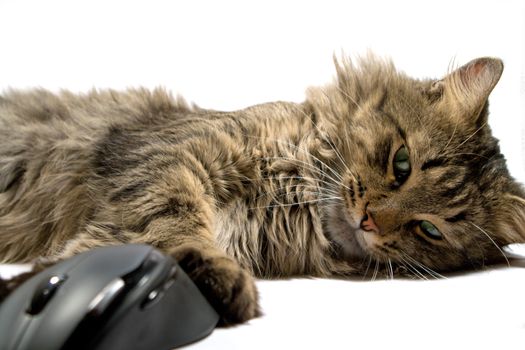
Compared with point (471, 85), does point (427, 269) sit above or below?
below

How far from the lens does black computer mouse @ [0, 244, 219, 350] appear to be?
2.88ft

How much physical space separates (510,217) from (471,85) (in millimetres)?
478

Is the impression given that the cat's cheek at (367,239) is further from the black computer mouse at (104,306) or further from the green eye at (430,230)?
the black computer mouse at (104,306)

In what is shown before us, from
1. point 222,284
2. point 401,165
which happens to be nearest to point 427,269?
point 401,165

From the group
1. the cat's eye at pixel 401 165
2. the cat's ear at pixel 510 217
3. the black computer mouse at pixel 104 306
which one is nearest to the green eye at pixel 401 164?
the cat's eye at pixel 401 165

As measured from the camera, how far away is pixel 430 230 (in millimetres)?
1801

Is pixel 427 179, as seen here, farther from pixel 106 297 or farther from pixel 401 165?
pixel 106 297

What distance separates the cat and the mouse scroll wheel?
1.96 ft

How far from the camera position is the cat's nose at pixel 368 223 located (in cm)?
173

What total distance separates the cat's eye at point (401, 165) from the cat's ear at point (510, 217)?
0.38m

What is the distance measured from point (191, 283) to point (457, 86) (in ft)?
4.30

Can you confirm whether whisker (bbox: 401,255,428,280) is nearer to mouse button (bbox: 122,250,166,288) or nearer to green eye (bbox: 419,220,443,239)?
green eye (bbox: 419,220,443,239)

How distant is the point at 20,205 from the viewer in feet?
6.59

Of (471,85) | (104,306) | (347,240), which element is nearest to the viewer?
(104,306)
